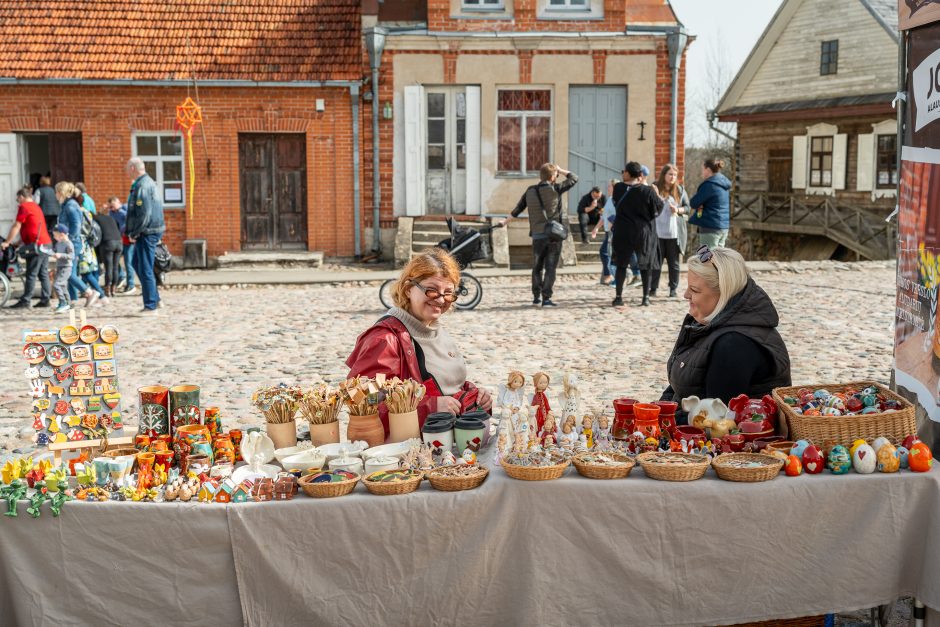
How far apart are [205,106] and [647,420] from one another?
16574mm

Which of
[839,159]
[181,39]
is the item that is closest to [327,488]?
[181,39]

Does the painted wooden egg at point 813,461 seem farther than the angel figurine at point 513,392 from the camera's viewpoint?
No

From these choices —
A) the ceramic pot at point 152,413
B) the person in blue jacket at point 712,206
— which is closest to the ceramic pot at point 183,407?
the ceramic pot at point 152,413

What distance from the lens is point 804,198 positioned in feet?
96.5

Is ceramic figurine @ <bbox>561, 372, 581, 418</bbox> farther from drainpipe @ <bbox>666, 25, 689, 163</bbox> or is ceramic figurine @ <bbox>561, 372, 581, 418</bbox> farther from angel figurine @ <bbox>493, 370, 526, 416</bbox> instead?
drainpipe @ <bbox>666, 25, 689, 163</bbox>

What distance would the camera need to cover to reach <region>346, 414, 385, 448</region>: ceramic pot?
4.07m

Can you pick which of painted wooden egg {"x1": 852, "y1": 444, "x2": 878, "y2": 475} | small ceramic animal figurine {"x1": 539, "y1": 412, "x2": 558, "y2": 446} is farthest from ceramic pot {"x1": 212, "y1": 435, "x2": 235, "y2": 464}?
painted wooden egg {"x1": 852, "y1": 444, "x2": 878, "y2": 475}

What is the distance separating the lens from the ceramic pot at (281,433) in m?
4.02

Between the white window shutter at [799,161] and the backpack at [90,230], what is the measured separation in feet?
68.8

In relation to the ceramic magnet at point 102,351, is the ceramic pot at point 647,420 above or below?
below

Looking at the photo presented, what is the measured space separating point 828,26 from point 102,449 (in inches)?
1134

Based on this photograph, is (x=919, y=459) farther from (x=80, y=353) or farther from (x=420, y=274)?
(x=80, y=353)

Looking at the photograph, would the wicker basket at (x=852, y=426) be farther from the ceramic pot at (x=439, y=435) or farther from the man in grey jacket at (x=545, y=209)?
the man in grey jacket at (x=545, y=209)

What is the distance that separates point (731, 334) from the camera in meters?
4.37
